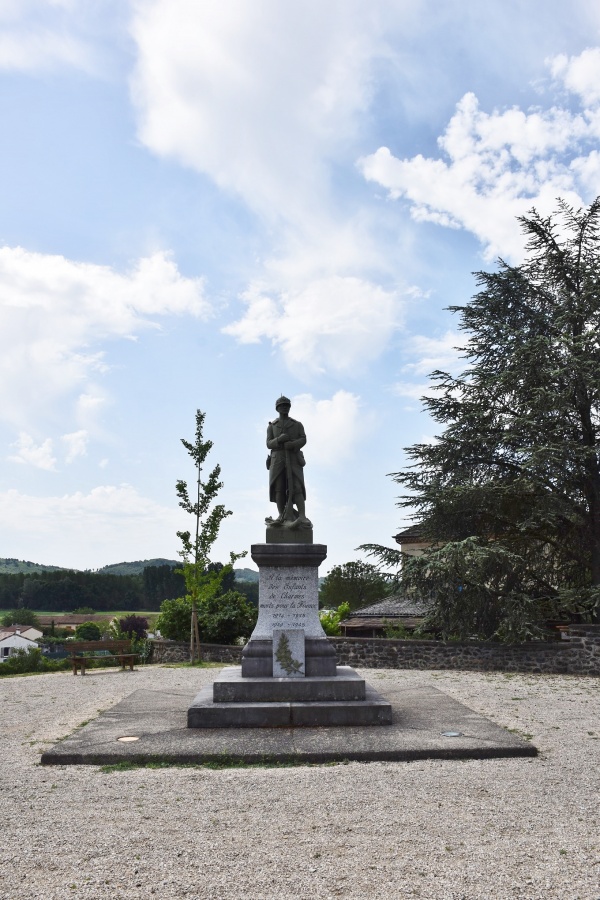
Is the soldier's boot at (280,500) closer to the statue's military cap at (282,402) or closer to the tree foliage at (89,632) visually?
the statue's military cap at (282,402)

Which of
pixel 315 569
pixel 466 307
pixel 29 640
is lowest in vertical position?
pixel 29 640

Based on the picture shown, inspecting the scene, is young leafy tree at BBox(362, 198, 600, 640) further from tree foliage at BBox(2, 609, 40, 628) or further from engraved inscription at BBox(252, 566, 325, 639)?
tree foliage at BBox(2, 609, 40, 628)

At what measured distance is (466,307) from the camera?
1872 cm

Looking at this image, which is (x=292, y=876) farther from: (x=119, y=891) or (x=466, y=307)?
(x=466, y=307)

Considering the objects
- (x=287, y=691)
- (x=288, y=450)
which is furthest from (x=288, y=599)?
(x=288, y=450)

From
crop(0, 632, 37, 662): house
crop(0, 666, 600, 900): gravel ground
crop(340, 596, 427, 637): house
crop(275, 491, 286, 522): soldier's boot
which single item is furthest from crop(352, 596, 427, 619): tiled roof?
crop(0, 632, 37, 662): house

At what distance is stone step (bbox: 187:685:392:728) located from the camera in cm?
780

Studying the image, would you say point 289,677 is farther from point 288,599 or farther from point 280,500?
point 280,500

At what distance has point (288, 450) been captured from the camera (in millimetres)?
9930

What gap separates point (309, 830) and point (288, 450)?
597cm

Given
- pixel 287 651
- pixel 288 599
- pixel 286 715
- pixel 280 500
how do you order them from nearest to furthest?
pixel 286 715 → pixel 287 651 → pixel 288 599 → pixel 280 500

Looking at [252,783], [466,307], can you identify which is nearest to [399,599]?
[466,307]

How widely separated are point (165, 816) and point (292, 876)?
55.5 inches

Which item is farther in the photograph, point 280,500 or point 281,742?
point 280,500
